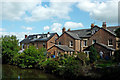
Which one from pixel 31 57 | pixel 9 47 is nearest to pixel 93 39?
pixel 31 57

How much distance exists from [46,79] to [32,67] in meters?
9.18

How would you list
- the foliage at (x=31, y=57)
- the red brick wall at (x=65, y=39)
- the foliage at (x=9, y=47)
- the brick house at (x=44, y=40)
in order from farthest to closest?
the brick house at (x=44, y=40) < the red brick wall at (x=65, y=39) < the foliage at (x=9, y=47) < the foliage at (x=31, y=57)

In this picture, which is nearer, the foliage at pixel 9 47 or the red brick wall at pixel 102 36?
the red brick wall at pixel 102 36

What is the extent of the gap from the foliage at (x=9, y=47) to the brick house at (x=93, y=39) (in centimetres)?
993

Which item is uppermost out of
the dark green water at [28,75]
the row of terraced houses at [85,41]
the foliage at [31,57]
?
the row of terraced houses at [85,41]

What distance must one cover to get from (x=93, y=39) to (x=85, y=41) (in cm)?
250

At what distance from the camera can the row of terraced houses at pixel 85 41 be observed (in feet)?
94.7

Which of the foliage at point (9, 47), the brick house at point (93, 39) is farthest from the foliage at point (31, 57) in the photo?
the foliage at point (9, 47)

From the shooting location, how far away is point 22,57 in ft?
92.4

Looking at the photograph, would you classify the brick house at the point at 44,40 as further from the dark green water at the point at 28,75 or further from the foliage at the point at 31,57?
the dark green water at the point at 28,75

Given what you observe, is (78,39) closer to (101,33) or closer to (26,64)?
(101,33)

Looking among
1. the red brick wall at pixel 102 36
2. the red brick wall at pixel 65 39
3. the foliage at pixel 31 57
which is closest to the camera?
the foliage at pixel 31 57

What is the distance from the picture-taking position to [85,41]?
3419 centimetres

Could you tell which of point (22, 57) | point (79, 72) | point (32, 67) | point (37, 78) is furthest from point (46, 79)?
point (22, 57)
